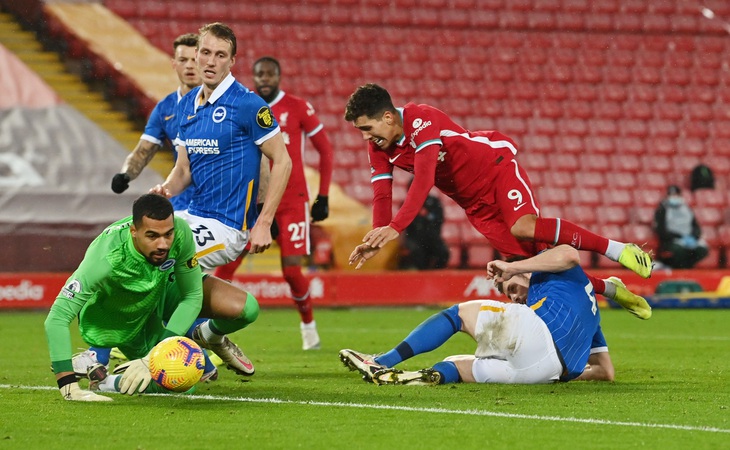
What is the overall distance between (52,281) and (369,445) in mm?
10798

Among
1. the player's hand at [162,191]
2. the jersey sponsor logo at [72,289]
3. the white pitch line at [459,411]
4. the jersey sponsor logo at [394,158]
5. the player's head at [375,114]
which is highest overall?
the player's head at [375,114]

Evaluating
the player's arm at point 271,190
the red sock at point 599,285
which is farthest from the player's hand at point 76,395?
the red sock at point 599,285

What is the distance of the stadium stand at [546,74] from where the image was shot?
19828mm

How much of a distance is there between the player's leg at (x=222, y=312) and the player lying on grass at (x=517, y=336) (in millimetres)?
640

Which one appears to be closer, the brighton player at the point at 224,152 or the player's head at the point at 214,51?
the player's head at the point at 214,51

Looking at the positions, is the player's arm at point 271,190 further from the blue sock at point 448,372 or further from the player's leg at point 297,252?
the player's leg at point 297,252

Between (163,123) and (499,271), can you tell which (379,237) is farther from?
(163,123)

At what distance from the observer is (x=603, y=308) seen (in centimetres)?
1566

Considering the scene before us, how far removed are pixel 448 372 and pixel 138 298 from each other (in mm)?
1817

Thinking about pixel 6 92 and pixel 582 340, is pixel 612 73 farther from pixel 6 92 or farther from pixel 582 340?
pixel 582 340

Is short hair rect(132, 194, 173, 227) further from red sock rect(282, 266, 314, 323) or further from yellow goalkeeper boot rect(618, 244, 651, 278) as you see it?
red sock rect(282, 266, 314, 323)

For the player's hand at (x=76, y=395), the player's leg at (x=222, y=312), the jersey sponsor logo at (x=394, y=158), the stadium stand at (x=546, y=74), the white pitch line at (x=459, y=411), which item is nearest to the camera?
the white pitch line at (x=459, y=411)

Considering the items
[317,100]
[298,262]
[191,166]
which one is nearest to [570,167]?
[317,100]

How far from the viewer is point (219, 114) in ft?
23.9
